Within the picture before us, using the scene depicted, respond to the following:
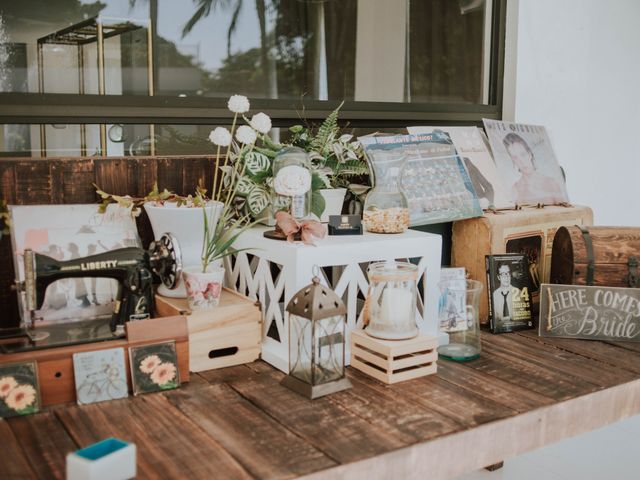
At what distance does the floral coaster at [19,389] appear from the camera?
1.24 metres

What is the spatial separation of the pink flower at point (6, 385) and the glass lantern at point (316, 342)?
20.6 inches

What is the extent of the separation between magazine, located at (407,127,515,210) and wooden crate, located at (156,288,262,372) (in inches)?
31.9

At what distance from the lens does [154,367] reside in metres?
1.38

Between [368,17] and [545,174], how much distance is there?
107 cm

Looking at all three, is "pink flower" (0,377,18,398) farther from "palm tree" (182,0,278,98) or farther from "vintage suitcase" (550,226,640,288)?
"palm tree" (182,0,278,98)

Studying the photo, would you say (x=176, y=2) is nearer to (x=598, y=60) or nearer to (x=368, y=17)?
(x=368, y=17)

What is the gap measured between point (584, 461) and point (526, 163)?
3.50 ft

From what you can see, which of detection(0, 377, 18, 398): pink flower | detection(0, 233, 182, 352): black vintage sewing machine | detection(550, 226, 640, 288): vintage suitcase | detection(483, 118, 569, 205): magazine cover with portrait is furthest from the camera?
detection(483, 118, 569, 205): magazine cover with portrait

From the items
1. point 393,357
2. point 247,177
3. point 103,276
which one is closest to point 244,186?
point 247,177

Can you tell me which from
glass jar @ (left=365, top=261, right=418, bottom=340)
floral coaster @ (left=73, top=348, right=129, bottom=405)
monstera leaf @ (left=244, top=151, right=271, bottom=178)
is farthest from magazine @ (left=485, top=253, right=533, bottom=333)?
floral coaster @ (left=73, top=348, right=129, bottom=405)

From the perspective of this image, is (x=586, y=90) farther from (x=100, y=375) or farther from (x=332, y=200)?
(x=100, y=375)

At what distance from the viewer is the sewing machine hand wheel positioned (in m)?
1.47

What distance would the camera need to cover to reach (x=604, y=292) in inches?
69.6

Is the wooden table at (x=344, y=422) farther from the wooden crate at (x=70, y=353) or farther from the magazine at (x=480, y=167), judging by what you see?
the magazine at (x=480, y=167)
